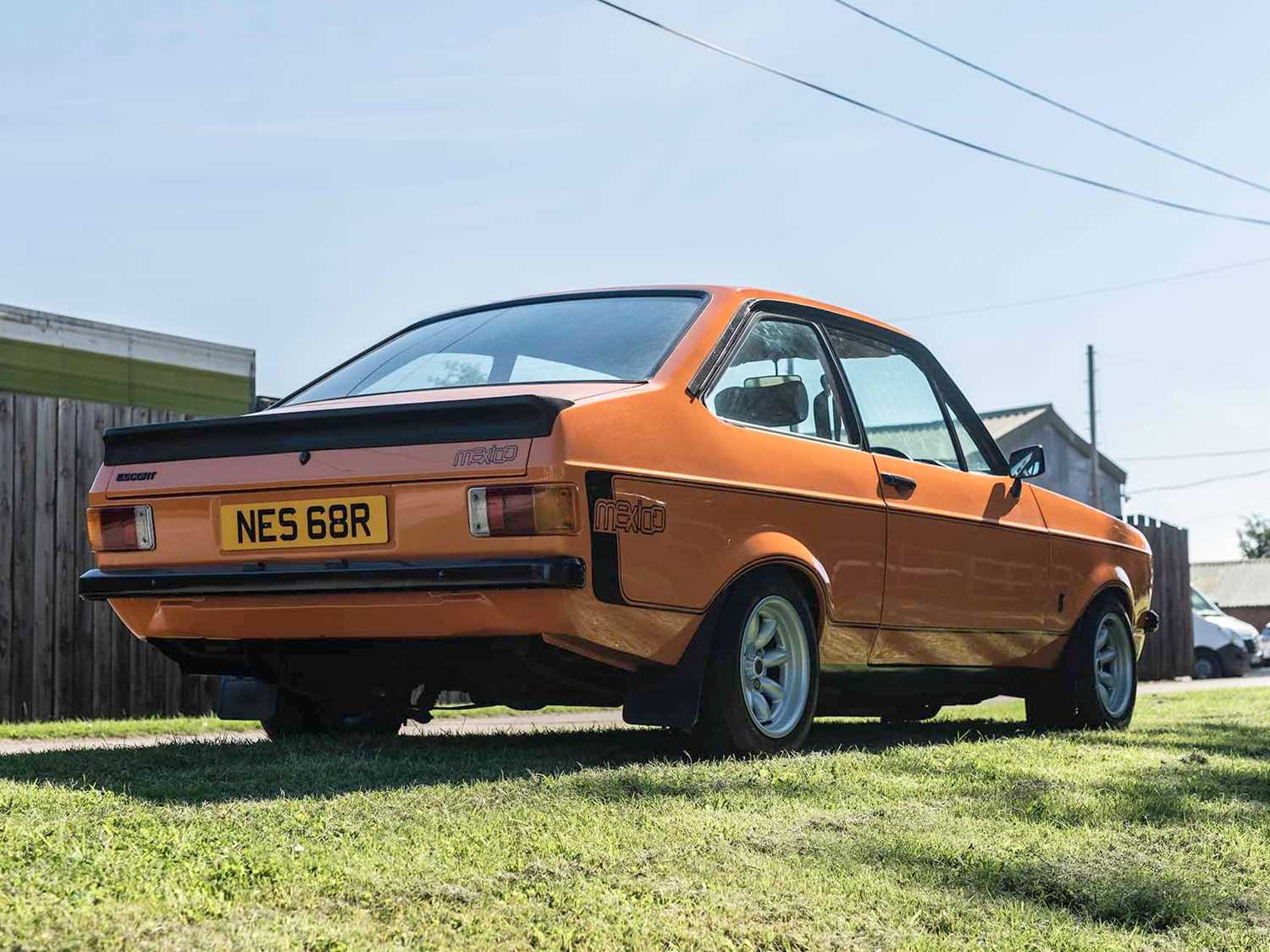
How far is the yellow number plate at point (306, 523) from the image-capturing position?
4590 millimetres

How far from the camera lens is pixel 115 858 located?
10.4 feet

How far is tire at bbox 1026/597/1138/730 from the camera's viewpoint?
7.36m

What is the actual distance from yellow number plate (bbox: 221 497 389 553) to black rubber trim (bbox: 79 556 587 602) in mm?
66

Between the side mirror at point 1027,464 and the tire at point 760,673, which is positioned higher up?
the side mirror at point 1027,464

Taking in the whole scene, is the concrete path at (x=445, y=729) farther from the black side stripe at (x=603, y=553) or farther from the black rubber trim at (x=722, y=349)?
the black rubber trim at (x=722, y=349)

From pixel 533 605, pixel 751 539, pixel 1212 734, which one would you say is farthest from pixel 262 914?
pixel 1212 734

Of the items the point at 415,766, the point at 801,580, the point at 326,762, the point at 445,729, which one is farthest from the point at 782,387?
the point at 445,729

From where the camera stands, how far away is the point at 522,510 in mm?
4410

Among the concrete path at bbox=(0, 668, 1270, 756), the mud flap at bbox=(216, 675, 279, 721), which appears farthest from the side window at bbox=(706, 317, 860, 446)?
the mud flap at bbox=(216, 675, 279, 721)

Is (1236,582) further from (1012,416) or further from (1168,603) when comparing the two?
(1168,603)

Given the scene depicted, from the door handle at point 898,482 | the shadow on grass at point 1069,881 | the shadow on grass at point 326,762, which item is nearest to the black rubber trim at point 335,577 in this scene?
the shadow on grass at point 326,762

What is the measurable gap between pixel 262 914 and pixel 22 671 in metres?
6.88

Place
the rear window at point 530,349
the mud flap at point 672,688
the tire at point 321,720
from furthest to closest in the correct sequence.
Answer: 1. the tire at point 321,720
2. the rear window at point 530,349
3. the mud flap at point 672,688

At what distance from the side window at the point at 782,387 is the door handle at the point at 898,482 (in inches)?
7.4
